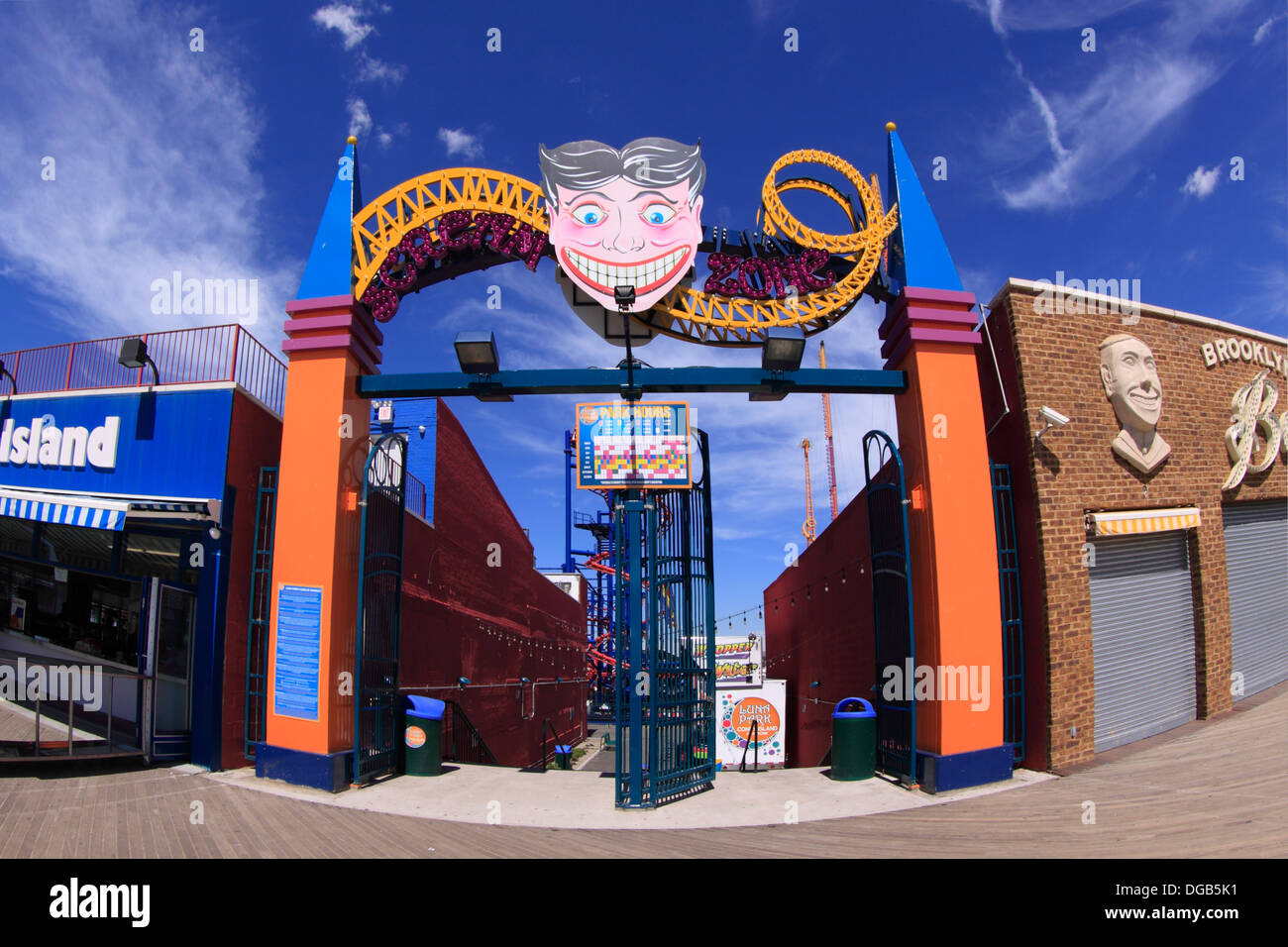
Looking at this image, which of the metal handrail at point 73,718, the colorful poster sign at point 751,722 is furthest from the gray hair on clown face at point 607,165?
the colorful poster sign at point 751,722

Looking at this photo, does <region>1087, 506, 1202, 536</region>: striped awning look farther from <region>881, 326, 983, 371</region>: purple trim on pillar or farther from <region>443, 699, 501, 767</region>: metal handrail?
<region>443, 699, 501, 767</region>: metal handrail

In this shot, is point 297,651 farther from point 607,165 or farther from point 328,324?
point 607,165

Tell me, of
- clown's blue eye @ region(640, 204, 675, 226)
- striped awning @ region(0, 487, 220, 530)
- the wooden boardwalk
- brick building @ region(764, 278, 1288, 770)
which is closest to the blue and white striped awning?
striped awning @ region(0, 487, 220, 530)

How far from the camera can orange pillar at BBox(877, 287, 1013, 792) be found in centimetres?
823

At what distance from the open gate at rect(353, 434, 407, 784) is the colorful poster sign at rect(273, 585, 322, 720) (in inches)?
18.0

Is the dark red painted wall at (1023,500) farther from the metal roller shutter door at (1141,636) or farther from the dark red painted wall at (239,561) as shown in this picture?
the dark red painted wall at (239,561)

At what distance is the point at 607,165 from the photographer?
9.54 m

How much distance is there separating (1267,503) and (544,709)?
20762mm

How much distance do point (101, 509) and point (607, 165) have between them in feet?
24.4

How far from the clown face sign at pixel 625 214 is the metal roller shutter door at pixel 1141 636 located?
6.38m

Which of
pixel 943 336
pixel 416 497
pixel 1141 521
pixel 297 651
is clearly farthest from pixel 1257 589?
pixel 416 497

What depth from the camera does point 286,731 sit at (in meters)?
8.66
